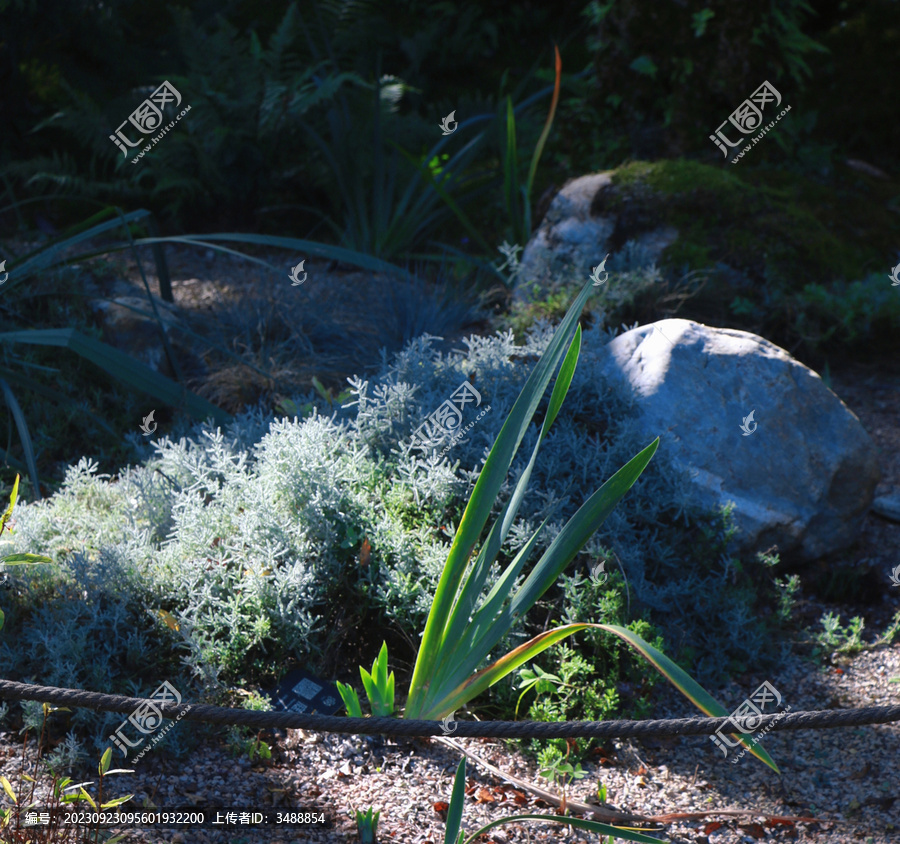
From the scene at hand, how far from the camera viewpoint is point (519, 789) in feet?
6.71

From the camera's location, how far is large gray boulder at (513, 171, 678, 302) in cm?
429

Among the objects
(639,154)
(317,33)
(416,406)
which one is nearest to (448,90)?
(317,33)

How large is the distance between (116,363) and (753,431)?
91.1 inches

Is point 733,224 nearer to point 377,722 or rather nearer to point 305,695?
point 305,695

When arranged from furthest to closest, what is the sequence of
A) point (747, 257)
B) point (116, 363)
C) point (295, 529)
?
point (747, 257), point (116, 363), point (295, 529)

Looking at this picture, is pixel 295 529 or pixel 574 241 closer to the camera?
pixel 295 529

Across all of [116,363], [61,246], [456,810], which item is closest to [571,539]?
[456,810]

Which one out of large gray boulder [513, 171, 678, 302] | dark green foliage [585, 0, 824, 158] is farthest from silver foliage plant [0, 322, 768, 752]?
dark green foliage [585, 0, 824, 158]

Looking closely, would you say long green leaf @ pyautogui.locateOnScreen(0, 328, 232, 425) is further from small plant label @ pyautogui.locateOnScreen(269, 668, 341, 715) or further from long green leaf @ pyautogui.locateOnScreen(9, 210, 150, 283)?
small plant label @ pyautogui.locateOnScreen(269, 668, 341, 715)

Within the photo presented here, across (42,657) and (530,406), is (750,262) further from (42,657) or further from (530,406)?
(42,657)

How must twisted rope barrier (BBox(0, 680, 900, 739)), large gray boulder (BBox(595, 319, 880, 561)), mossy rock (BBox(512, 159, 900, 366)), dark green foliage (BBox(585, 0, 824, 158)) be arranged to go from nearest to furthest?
twisted rope barrier (BBox(0, 680, 900, 739))
large gray boulder (BBox(595, 319, 880, 561))
mossy rock (BBox(512, 159, 900, 366))
dark green foliage (BBox(585, 0, 824, 158))

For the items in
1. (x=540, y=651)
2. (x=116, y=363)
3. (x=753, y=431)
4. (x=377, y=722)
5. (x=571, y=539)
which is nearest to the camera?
(x=377, y=722)

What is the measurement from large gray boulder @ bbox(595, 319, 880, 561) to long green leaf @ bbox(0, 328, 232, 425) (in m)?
1.58

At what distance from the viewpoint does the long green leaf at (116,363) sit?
2.76m
